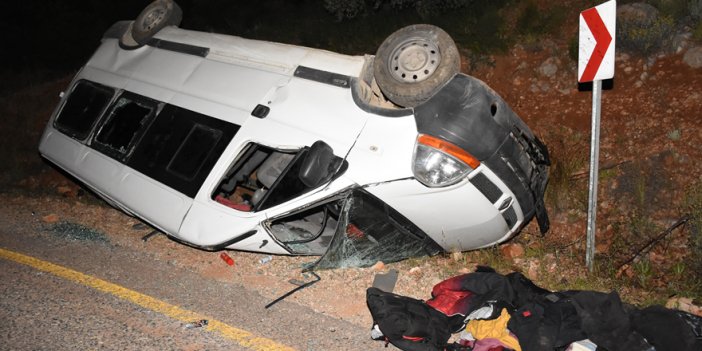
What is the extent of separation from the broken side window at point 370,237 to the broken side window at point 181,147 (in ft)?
3.95

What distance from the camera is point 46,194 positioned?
25.3 ft

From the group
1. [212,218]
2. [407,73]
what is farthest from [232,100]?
[407,73]

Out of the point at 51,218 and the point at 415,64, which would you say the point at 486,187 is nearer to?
the point at 415,64

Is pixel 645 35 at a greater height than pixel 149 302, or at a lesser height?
greater

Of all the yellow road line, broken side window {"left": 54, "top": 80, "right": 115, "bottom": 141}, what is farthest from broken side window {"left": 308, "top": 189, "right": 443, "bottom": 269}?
broken side window {"left": 54, "top": 80, "right": 115, "bottom": 141}

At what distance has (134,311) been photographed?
5.04m

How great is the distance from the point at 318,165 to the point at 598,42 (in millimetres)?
2340

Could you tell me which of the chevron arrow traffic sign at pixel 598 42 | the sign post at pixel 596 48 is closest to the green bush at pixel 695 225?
the sign post at pixel 596 48

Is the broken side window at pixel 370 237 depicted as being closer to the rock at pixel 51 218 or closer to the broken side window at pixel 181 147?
the broken side window at pixel 181 147

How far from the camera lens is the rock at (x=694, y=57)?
6.77 metres

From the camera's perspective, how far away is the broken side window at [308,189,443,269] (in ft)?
15.1

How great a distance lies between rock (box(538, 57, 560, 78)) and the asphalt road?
14.8 ft

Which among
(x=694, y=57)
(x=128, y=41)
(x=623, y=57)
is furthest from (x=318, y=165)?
(x=694, y=57)

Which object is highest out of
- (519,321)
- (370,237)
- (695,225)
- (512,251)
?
(370,237)
